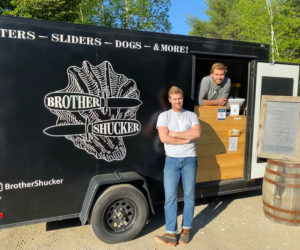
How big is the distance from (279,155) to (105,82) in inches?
110

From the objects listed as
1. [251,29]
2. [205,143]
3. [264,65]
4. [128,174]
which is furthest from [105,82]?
[251,29]

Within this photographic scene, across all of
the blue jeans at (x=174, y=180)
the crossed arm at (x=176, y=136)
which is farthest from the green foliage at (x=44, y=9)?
the blue jeans at (x=174, y=180)

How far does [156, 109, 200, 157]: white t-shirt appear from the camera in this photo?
10.6ft

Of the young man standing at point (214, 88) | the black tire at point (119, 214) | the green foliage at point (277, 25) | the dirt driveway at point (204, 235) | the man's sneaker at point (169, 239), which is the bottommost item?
the dirt driveway at point (204, 235)

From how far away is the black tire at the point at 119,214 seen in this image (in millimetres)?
3158

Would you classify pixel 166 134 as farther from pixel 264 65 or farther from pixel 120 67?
pixel 264 65

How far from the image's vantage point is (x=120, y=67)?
3277 millimetres

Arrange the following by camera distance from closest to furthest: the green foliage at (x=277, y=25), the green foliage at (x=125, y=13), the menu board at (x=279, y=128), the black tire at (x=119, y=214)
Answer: the black tire at (x=119, y=214) < the menu board at (x=279, y=128) < the green foliage at (x=277, y=25) < the green foliage at (x=125, y=13)

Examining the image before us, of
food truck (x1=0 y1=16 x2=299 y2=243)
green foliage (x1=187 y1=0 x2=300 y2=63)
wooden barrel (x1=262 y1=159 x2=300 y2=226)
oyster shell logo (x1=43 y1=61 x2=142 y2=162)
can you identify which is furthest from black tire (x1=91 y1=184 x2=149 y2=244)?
green foliage (x1=187 y1=0 x2=300 y2=63)

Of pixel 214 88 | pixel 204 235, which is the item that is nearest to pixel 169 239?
pixel 204 235

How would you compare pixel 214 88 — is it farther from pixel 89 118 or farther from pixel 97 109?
pixel 89 118

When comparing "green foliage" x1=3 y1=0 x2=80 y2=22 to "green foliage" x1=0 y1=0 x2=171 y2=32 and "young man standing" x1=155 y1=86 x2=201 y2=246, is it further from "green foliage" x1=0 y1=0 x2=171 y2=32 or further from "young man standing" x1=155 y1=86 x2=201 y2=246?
"young man standing" x1=155 y1=86 x2=201 y2=246

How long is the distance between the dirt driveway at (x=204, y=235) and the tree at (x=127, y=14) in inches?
594

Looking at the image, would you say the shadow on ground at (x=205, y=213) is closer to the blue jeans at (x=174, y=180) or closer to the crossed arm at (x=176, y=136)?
the blue jeans at (x=174, y=180)
